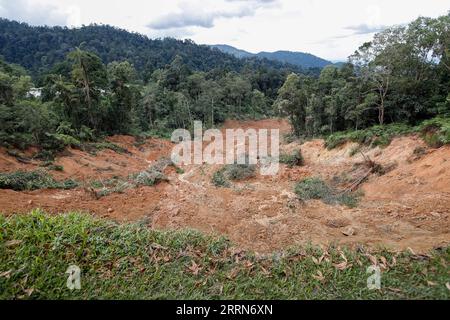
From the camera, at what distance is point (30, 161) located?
13.1 metres

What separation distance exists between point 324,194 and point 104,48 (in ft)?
291

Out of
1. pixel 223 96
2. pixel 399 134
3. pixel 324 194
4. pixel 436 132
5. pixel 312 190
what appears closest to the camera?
pixel 324 194

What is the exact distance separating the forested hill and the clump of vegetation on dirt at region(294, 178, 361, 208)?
51032 mm

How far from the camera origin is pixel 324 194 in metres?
9.92

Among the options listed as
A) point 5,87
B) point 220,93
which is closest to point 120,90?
point 5,87

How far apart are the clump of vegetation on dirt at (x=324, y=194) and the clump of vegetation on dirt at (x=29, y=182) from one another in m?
7.36

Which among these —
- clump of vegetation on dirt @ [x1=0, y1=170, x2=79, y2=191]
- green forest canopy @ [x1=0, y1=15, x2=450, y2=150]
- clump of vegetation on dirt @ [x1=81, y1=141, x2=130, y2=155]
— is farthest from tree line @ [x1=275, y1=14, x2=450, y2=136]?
clump of vegetation on dirt @ [x1=0, y1=170, x2=79, y2=191]

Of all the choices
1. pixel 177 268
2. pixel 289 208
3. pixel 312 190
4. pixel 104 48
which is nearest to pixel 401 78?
pixel 312 190

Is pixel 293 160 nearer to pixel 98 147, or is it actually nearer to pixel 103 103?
pixel 98 147

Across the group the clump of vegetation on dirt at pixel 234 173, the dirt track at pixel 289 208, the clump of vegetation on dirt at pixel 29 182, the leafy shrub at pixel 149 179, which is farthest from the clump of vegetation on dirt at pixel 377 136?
the clump of vegetation on dirt at pixel 29 182

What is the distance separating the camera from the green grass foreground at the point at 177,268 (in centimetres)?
Answer: 422

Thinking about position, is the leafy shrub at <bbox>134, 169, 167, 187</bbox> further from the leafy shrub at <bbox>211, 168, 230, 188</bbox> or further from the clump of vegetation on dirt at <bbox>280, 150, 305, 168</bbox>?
the clump of vegetation on dirt at <bbox>280, 150, 305, 168</bbox>

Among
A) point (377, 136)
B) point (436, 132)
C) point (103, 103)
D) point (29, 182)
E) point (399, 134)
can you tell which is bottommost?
point (29, 182)

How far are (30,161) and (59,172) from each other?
A: 1.74m
